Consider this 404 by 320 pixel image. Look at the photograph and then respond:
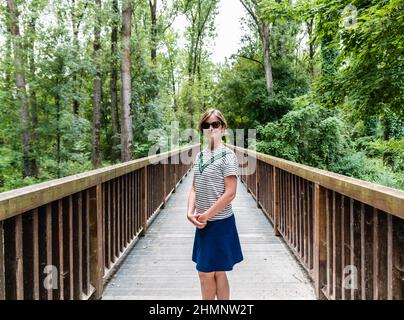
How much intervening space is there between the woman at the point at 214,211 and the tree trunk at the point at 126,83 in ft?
32.2

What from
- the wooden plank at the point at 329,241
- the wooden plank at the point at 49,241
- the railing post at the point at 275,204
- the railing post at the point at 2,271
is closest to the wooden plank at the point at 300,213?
the wooden plank at the point at 329,241

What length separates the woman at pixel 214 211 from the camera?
2.41 metres

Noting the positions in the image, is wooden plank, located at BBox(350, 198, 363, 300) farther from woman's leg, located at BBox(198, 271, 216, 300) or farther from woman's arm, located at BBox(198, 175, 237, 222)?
woman's leg, located at BBox(198, 271, 216, 300)

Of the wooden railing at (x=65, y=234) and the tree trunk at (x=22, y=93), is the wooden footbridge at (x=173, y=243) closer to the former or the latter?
the wooden railing at (x=65, y=234)

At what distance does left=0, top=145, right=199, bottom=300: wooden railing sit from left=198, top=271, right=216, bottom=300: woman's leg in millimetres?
862

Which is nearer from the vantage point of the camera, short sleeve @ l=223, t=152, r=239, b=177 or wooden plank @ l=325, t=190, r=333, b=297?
short sleeve @ l=223, t=152, r=239, b=177

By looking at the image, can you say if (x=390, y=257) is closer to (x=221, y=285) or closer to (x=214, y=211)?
(x=214, y=211)

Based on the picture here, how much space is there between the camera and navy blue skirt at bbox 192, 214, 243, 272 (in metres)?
2.41

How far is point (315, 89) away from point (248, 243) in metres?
4.31

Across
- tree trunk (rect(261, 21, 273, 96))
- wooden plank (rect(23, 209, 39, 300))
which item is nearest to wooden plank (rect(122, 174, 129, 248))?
wooden plank (rect(23, 209, 39, 300))

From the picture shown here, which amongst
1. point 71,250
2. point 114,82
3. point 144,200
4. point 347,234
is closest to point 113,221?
point 71,250

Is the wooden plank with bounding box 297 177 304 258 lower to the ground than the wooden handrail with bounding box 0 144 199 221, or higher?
lower

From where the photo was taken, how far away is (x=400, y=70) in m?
6.45
